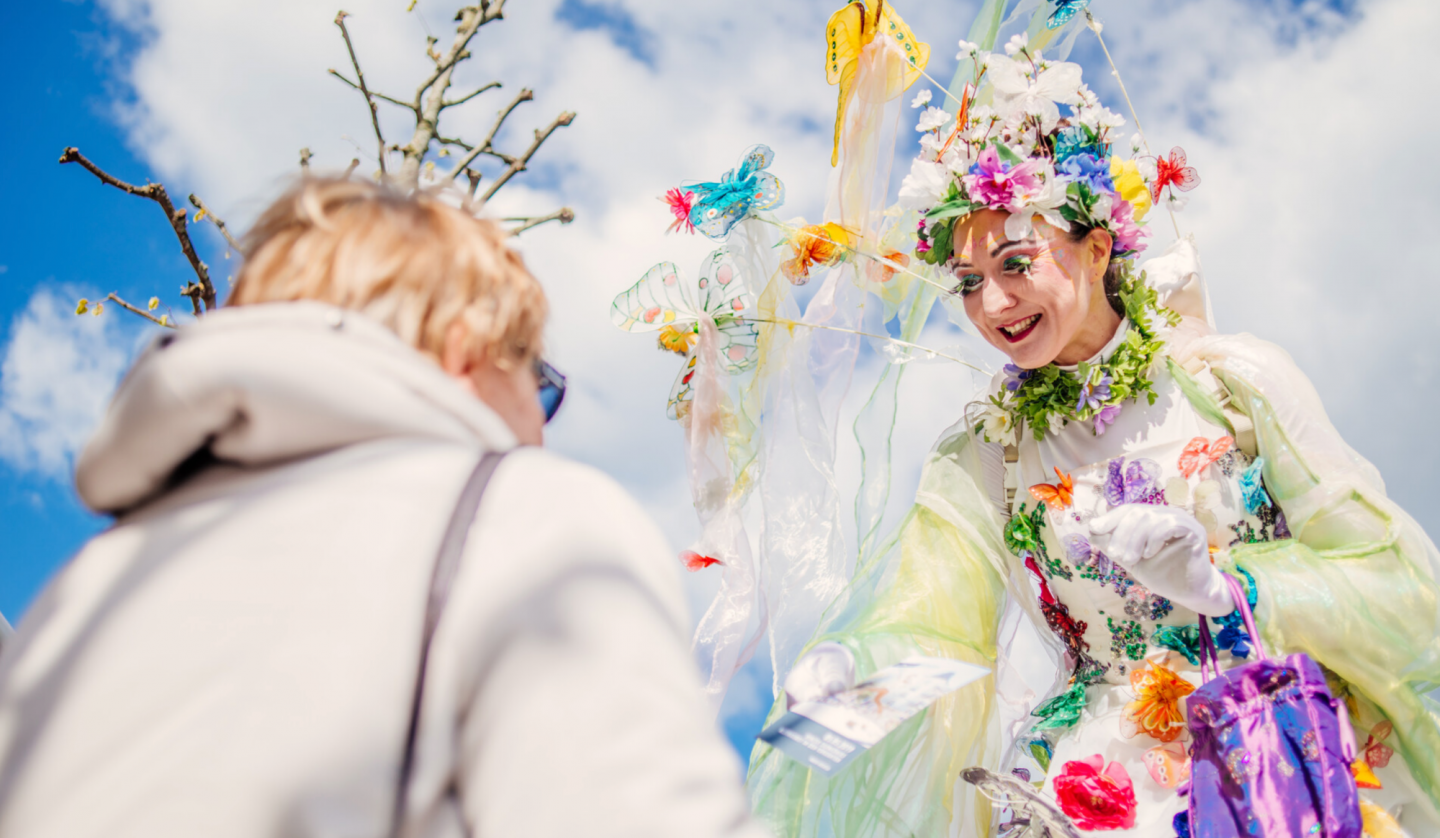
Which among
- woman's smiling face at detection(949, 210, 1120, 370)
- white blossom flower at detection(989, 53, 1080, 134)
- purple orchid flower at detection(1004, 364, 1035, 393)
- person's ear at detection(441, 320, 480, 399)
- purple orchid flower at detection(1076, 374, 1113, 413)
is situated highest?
white blossom flower at detection(989, 53, 1080, 134)

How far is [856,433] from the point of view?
118 inches

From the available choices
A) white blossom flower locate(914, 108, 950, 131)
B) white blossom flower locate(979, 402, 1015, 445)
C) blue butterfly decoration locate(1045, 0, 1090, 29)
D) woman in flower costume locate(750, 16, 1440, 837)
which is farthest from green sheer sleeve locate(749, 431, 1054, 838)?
blue butterfly decoration locate(1045, 0, 1090, 29)

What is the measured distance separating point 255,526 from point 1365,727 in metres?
2.41

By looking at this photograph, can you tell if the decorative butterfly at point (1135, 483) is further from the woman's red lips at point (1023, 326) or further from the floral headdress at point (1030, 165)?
the floral headdress at point (1030, 165)

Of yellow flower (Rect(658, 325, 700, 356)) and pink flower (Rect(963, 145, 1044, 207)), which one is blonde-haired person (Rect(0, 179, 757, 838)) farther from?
yellow flower (Rect(658, 325, 700, 356))

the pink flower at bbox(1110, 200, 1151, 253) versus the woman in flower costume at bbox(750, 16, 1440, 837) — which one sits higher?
the pink flower at bbox(1110, 200, 1151, 253)

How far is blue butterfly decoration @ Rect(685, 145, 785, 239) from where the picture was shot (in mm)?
3002

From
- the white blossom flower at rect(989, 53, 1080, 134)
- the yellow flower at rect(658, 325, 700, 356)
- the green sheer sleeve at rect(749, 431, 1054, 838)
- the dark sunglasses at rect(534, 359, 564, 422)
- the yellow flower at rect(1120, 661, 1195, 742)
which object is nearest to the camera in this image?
the dark sunglasses at rect(534, 359, 564, 422)

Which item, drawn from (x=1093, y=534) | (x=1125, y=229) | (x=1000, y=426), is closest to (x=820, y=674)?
(x=1093, y=534)

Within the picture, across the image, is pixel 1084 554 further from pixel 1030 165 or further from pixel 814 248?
pixel 814 248

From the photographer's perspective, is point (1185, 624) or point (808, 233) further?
point (808, 233)

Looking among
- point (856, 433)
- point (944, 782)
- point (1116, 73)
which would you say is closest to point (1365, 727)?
point (944, 782)

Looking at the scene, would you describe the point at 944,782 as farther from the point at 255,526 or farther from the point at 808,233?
the point at 255,526

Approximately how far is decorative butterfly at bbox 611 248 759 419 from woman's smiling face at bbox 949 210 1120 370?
0.72 meters
